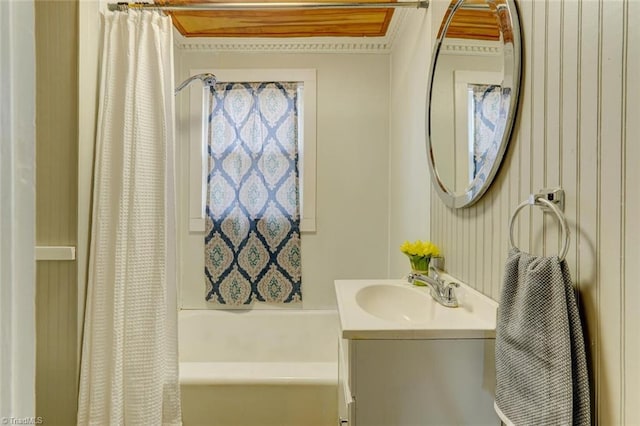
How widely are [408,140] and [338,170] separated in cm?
60

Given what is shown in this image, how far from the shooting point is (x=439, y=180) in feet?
4.67

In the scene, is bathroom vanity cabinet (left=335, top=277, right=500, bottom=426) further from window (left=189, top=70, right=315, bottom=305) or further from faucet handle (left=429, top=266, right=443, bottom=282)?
window (left=189, top=70, right=315, bottom=305)

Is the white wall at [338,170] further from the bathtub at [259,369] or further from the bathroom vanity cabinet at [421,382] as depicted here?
the bathroom vanity cabinet at [421,382]

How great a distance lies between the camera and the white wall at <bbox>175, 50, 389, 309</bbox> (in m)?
2.36

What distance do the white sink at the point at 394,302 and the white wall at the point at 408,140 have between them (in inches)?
15.5

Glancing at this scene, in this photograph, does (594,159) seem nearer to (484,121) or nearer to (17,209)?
(484,121)

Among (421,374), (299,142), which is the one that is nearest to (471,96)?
(421,374)

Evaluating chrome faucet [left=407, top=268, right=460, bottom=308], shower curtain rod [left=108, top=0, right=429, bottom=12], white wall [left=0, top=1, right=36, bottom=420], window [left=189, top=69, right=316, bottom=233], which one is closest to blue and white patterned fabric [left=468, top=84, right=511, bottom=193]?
chrome faucet [left=407, top=268, right=460, bottom=308]

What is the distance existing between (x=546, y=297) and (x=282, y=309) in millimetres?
1932

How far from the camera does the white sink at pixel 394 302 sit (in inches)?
51.1

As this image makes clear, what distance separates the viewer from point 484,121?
1.08 meters

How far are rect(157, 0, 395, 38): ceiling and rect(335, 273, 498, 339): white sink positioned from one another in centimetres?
162

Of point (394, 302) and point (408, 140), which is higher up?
point (408, 140)

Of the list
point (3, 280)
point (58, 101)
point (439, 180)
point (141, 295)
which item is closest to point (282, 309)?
point (141, 295)
